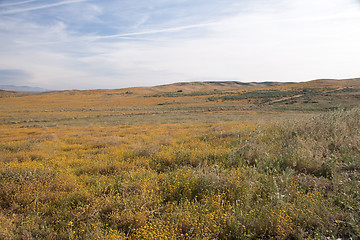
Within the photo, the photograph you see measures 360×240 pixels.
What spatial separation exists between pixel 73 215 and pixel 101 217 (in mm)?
417

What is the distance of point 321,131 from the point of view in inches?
266

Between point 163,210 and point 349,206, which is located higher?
point 349,206

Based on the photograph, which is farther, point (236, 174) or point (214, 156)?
point (214, 156)

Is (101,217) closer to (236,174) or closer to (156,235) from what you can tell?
(156,235)

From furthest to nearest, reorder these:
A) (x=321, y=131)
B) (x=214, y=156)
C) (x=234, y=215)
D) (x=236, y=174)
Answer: (x=321, y=131) < (x=214, y=156) < (x=236, y=174) < (x=234, y=215)

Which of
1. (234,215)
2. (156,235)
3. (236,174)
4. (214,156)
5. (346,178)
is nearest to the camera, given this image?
(156,235)

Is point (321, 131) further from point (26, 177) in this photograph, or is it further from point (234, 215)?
point (26, 177)

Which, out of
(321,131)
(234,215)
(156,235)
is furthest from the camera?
(321,131)

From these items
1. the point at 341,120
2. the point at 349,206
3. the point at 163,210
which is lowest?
the point at 163,210

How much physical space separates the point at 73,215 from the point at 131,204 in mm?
880

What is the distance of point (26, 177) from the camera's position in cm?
449

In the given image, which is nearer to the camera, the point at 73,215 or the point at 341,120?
the point at 73,215

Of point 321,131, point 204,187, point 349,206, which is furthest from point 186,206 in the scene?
point 321,131

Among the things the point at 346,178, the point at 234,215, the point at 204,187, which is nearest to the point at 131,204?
the point at 204,187
